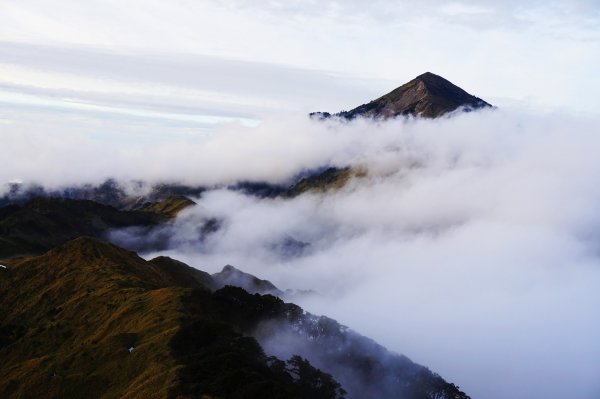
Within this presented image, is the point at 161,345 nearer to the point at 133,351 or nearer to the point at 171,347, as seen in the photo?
the point at 171,347

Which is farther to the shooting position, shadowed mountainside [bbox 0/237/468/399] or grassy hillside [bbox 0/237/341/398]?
shadowed mountainside [bbox 0/237/468/399]

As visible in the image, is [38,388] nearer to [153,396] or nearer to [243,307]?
[153,396]

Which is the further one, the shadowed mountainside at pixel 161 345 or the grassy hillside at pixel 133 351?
the shadowed mountainside at pixel 161 345

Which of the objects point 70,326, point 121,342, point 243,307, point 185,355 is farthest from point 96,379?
point 243,307

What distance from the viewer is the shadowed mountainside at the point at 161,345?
105188 mm

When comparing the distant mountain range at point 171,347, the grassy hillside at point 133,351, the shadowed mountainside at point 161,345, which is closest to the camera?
the grassy hillside at point 133,351

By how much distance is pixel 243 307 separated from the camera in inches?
6486

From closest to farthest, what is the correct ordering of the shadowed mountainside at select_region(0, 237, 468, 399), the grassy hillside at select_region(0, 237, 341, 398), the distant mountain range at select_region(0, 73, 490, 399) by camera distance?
the grassy hillside at select_region(0, 237, 341, 398), the shadowed mountainside at select_region(0, 237, 468, 399), the distant mountain range at select_region(0, 73, 490, 399)

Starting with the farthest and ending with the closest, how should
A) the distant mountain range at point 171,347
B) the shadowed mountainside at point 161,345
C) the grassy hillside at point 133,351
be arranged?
1. the distant mountain range at point 171,347
2. the shadowed mountainside at point 161,345
3. the grassy hillside at point 133,351

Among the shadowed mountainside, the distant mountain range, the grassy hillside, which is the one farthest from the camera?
the distant mountain range

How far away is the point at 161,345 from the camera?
119m

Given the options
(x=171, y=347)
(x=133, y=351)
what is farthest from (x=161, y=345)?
(x=133, y=351)

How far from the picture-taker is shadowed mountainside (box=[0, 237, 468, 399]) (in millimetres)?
105188

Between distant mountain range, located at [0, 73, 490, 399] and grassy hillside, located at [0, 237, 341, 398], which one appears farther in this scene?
distant mountain range, located at [0, 73, 490, 399]
